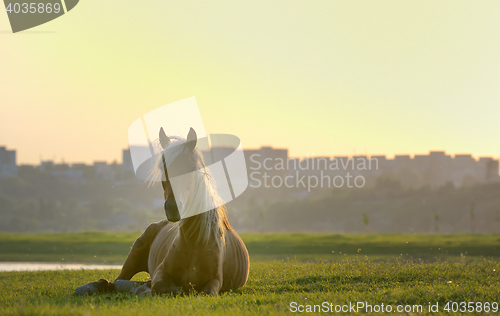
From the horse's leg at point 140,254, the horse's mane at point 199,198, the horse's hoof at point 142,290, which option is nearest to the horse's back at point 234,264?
the horse's mane at point 199,198

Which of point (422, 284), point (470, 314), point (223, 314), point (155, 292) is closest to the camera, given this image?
point (223, 314)

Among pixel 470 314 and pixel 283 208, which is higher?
pixel 470 314

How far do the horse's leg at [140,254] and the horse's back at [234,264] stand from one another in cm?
159

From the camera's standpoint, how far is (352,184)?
214 feet

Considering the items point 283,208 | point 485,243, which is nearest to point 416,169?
A: point 283,208

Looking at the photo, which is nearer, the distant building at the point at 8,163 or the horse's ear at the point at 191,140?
the horse's ear at the point at 191,140

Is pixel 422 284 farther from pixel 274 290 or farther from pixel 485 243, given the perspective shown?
pixel 485 243

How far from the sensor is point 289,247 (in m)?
33.8

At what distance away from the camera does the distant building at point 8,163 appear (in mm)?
74500

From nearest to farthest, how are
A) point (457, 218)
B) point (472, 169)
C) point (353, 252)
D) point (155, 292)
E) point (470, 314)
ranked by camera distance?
point (470, 314)
point (155, 292)
point (353, 252)
point (457, 218)
point (472, 169)

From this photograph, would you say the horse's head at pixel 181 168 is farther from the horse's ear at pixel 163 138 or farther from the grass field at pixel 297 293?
the grass field at pixel 297 293

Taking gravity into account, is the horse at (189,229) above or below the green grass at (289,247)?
above

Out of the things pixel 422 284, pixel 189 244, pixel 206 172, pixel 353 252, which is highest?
pixel 206 172

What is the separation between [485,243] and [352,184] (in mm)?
33117
